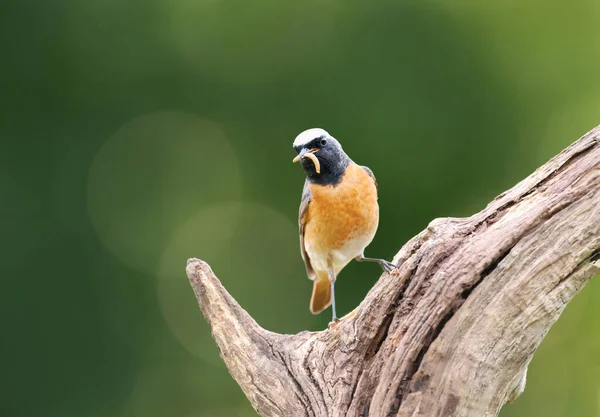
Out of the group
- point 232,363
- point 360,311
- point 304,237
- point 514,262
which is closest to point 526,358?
point 514,262

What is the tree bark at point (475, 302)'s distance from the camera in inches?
116

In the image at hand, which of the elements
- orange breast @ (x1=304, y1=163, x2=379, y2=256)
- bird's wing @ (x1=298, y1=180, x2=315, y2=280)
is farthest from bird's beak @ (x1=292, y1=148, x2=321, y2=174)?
bird's wing @ (x1=298, y1=180, x2=315, y2=280)

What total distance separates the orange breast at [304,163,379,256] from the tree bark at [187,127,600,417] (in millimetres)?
984

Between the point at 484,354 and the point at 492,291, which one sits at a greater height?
the point at 492,291

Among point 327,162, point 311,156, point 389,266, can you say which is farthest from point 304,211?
point 389,266

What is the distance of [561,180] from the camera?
121 inches

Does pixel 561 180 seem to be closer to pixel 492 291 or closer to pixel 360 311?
pixel 492 291

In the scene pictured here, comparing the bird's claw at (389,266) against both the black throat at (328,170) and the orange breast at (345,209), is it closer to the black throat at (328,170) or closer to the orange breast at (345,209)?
the orange breast at (345,209)

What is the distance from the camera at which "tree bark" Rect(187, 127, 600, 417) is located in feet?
9.69

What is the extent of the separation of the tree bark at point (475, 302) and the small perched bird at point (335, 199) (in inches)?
37.9

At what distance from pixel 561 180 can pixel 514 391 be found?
1.01 m

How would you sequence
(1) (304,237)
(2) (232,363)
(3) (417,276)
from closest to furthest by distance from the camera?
(3) (417,276), (2) (232,363), (1) (304,237)

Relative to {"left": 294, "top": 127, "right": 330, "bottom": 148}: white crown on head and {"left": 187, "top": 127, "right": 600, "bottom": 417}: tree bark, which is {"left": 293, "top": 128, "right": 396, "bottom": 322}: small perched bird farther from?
{"left": 187, "top": 127, "right": 600, "bottom": 417}: tree bark

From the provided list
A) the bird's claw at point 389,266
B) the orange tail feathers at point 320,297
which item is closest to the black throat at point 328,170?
the bird's claw at point 389,266
